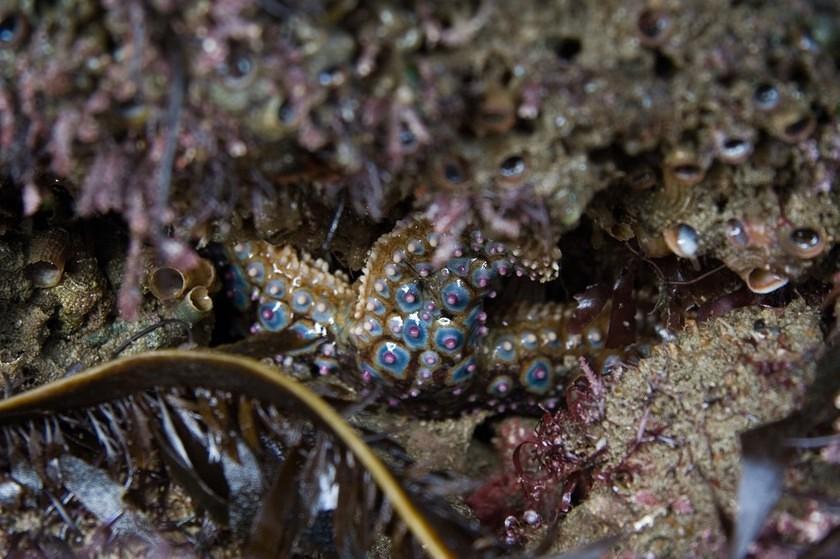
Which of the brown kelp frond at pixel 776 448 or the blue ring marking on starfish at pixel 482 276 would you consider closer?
the brown kelp frond at pixel 776 448

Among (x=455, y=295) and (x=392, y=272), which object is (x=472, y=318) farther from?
(x=392, y=272)

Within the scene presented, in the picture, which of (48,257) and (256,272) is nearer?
(48,257)

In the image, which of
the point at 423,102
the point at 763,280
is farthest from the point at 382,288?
the point at 763,280

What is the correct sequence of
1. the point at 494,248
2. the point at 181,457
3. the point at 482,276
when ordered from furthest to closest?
the point at 482,276 < the point at 494,248 < the point at 181,457

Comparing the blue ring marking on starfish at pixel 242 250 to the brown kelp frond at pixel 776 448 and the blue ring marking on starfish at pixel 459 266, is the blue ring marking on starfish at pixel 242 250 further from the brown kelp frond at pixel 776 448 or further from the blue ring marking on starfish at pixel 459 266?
the brown kelp frond at pixel 776 448

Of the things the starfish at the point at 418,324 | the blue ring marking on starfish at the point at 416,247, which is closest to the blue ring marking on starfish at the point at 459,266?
the starfish at the point at 418,324

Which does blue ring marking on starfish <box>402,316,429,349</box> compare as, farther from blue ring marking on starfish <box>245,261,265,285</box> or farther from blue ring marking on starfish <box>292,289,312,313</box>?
blue ring marking on starfish <box>245,261,265,285</box>
